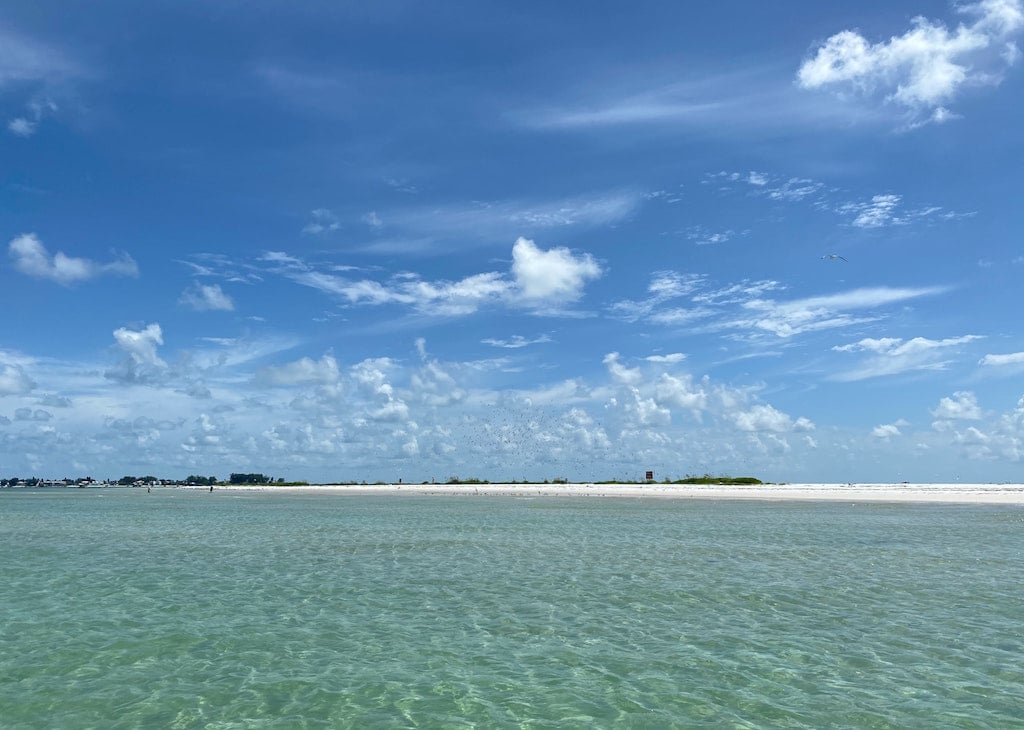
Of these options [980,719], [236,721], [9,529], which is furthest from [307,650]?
[9,529]

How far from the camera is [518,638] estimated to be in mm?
16953

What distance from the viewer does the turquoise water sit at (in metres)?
12.2

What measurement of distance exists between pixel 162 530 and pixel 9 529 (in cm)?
1318

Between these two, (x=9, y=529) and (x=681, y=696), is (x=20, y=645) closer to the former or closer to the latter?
(x=681, y=696)

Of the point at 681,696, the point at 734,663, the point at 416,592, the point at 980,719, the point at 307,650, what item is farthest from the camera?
the point at 416,592

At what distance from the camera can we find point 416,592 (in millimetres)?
23156

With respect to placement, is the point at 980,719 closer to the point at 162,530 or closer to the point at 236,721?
the point at 236,721

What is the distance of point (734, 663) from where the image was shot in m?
14.8

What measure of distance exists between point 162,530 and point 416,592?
35.5 meters

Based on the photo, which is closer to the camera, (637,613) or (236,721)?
(236,721)

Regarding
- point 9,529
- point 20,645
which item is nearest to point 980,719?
point 20,645

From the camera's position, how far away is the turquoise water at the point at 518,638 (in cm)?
1216

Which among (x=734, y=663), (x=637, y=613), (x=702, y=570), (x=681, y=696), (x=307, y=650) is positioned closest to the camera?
(x=681, y=696)

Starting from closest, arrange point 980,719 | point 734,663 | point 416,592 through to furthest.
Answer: point 980,719 → point 734,663 → point 416,592
